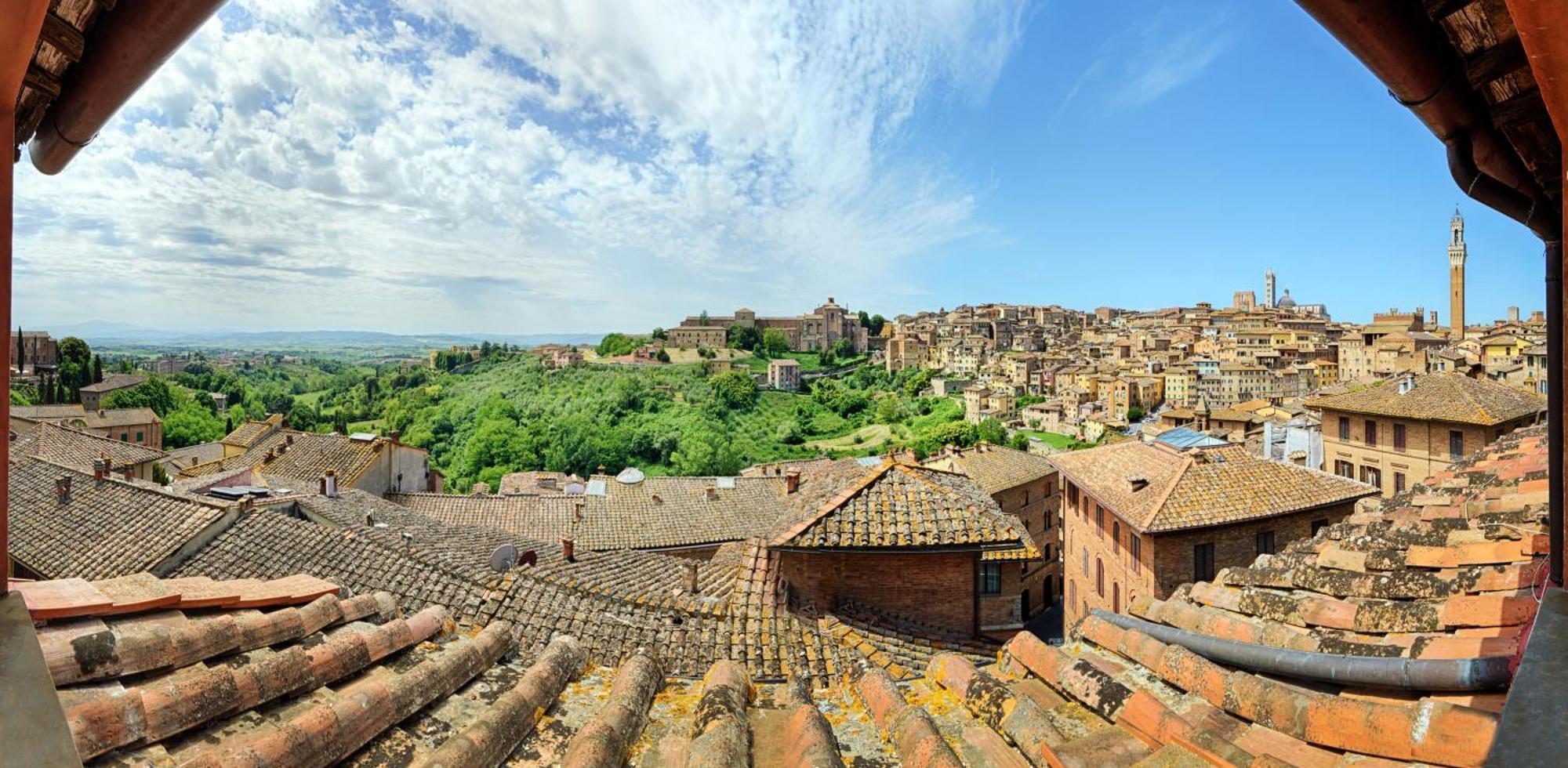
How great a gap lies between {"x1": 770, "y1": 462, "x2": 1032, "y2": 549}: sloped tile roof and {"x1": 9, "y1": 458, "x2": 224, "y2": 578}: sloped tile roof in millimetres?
9144

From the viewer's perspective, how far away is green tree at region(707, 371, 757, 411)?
3329 inches

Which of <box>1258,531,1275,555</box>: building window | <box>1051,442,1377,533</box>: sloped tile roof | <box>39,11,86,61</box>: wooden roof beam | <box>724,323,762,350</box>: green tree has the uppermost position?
<box>724,323,762,350</box>: green tree

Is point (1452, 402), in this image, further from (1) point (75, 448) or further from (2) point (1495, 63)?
(1) point (75, 448)

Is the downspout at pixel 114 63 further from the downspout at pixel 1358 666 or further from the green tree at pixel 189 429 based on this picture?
the green tree at pixel 189 429

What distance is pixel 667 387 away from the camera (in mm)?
88250

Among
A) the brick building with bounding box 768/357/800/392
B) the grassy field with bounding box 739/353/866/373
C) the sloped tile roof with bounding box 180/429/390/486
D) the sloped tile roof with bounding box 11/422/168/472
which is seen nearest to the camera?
the sloped tile roof with bounding box 180/429/390/486

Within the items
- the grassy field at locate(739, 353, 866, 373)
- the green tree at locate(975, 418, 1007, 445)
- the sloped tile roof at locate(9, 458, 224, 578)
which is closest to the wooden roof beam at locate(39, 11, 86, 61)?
the sloped tile roof at locate(9, 458, 224, 578)

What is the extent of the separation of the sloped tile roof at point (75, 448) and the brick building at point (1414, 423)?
139ft

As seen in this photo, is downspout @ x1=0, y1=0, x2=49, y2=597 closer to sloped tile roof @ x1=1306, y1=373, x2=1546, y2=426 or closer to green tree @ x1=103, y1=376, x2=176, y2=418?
sloped tile roof @ x1=1306, y1=373, x2=1546, y2=426

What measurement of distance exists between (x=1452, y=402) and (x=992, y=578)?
59.6 feet

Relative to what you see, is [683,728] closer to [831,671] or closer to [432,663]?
[432,663]

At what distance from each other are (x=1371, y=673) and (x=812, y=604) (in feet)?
19.1

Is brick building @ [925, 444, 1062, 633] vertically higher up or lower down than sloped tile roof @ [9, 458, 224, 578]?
lower down

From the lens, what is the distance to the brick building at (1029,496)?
28.0 metres
